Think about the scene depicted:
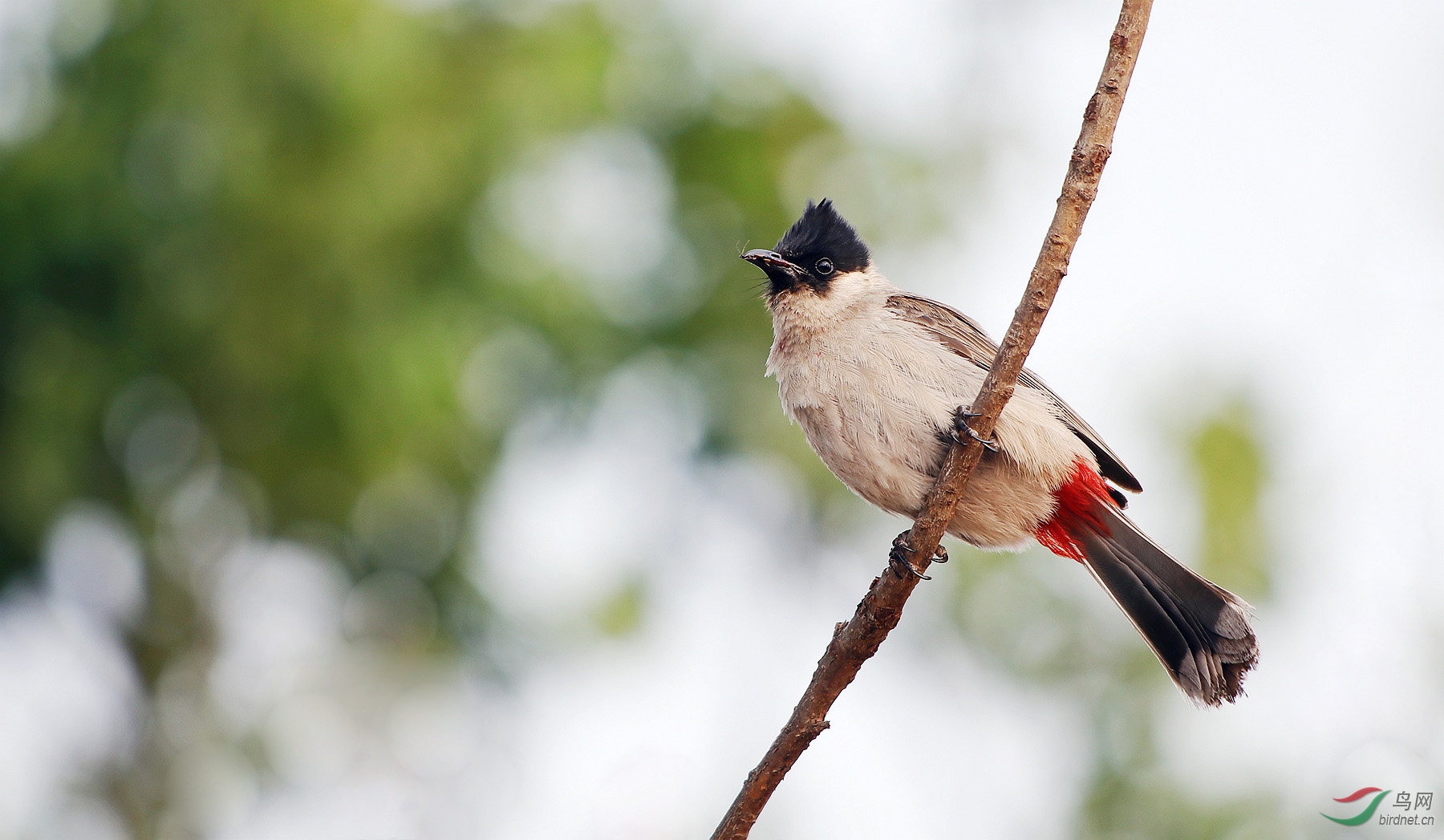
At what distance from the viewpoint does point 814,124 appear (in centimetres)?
977

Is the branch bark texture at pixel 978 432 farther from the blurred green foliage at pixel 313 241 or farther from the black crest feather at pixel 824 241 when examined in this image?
the blurred green foliage at pixel 313 241

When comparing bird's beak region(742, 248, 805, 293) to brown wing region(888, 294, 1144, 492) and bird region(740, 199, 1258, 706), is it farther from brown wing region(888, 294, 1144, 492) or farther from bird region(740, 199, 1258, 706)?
brown wing region(888, 294, 1144, 492)

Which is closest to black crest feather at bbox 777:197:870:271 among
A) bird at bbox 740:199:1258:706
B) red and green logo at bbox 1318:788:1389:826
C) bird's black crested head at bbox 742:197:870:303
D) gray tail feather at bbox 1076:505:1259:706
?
bird's black crested head at bbox 742:197:870:303

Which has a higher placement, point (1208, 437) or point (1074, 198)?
point (1208, 437)

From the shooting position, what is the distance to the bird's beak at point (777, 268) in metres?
4.44

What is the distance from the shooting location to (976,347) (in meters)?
4.12

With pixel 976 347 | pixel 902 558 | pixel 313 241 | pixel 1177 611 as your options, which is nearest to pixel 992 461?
pixel 976 347

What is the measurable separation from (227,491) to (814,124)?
20.4ft

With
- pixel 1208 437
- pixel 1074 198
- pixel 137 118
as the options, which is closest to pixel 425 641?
pixel 137 118

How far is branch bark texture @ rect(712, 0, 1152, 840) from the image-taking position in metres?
2.64

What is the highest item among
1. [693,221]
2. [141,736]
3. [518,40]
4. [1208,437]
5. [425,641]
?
[518,40]

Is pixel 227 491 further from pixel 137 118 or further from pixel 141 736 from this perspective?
pixel 137 118

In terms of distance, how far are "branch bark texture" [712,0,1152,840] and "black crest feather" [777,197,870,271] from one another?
5.76 feet

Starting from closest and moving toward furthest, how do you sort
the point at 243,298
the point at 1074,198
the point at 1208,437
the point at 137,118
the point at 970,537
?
the point at 1074,198, the point at 970,537, the point at 1208,437, the point at 137,118, the point at 243,298
